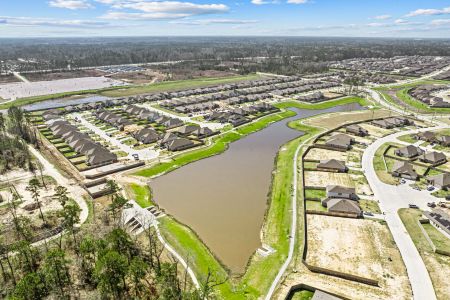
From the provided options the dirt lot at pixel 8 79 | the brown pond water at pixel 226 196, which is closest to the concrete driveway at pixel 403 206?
the brown pond water at pixel 226 196

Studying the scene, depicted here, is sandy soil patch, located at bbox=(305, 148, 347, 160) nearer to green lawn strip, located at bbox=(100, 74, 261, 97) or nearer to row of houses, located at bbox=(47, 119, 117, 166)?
row of houses, located at bbox=(47, 119, 117, 166)

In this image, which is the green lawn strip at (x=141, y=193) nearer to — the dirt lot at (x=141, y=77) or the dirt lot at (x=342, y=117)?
the dirt lot at (x=342, y=117)

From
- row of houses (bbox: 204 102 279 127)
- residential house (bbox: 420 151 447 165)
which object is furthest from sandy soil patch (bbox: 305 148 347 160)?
row of houses (bbox: 204 102 279 127)

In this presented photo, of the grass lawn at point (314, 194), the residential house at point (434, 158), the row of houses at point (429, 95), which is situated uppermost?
the row of houses at point (429, 95)

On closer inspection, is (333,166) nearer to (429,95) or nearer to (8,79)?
(429,95)

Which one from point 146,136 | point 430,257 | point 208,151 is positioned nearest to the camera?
point 430,257

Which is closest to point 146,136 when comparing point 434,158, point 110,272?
point 110,272
